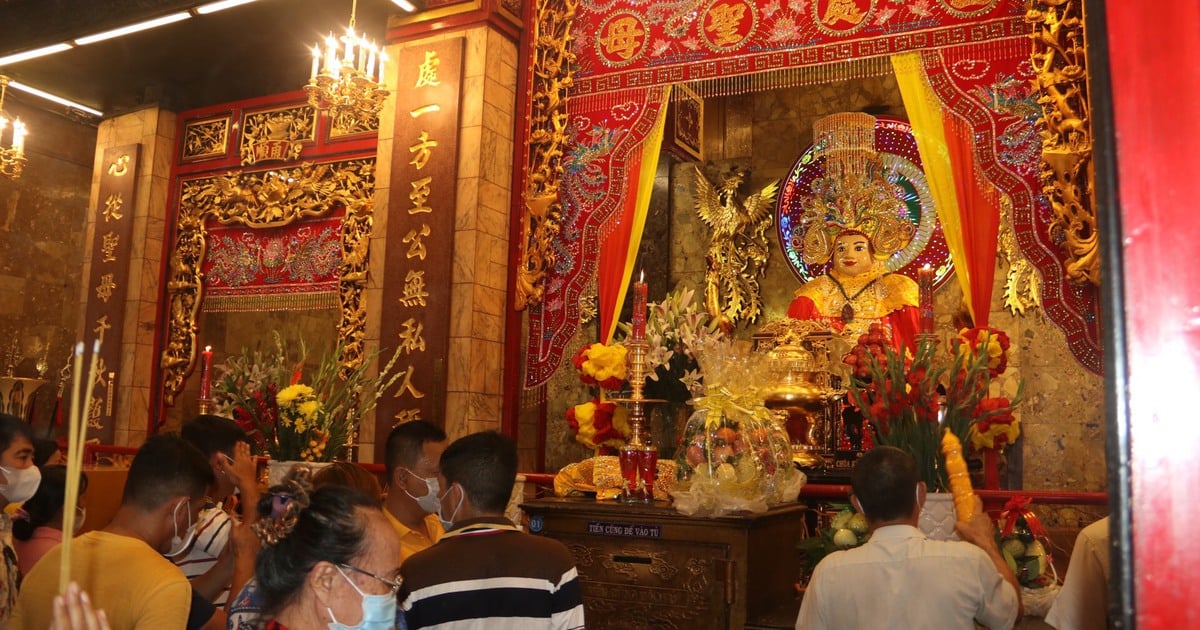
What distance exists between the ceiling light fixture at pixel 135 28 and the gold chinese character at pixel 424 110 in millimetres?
1921

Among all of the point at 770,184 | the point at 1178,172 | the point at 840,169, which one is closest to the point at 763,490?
the point at 1178,172

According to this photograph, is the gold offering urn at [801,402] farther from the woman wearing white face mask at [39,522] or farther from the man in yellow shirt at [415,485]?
the woman wearing white face mask at [39,522]

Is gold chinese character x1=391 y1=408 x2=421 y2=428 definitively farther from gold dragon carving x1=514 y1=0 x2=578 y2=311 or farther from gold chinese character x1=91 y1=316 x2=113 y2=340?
gold chinese character x1=91 y1=316 x2=113 y2=340

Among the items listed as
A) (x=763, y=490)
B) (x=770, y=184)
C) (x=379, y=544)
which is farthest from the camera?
(x=770, y=184)

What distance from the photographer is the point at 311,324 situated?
879 cm

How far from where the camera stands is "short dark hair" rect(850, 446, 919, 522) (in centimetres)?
216

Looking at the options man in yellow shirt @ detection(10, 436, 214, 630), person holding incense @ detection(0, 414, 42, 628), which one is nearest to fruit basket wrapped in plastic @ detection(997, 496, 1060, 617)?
man in yellow shirt @ detection(10, 436, 214, 630)

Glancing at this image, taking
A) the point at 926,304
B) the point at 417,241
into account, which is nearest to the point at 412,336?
the point at 417,241

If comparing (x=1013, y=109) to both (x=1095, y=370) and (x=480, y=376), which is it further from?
(x=480, y=376)

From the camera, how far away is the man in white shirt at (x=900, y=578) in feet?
6.64

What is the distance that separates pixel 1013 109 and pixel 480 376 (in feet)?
11.0

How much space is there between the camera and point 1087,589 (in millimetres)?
2162

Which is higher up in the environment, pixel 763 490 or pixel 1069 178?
pixel 1069 178

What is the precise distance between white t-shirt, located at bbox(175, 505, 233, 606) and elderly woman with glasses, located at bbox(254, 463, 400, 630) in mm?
1379
